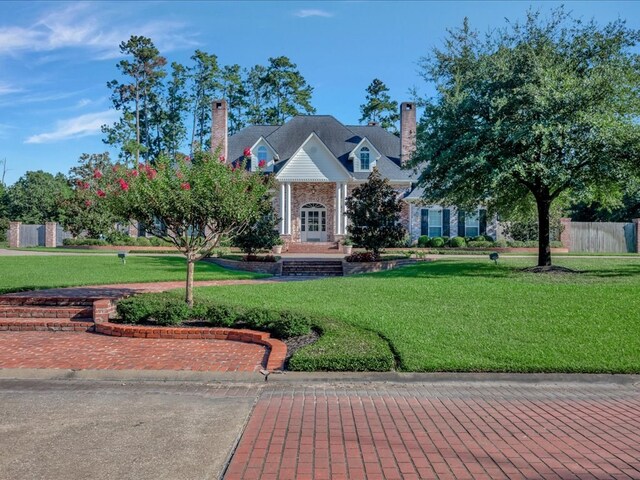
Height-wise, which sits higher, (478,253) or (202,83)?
(202,83)

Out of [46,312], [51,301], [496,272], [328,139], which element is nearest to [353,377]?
[46,312]

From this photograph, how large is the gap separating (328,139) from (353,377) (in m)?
31.9

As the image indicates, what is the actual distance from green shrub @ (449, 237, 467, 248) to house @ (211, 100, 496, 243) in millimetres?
1220

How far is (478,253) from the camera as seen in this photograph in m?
29.1

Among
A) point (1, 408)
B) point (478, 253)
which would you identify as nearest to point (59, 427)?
point (1, 408)

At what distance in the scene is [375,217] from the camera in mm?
21438

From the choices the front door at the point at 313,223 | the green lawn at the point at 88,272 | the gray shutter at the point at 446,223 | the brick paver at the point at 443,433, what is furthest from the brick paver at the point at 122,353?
the gray shutter at the point at 446,223

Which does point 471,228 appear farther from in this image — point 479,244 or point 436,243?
point 436,243

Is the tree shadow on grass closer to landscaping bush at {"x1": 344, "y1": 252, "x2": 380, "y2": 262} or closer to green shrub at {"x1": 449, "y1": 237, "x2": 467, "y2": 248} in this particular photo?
landscaping bush at {"x1": 344, "y1": 252, "x2": 380, "y2": 262}

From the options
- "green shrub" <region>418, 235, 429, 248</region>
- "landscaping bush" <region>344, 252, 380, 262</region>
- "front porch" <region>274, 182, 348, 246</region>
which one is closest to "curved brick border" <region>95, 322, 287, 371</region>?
"landscaping bush" <region>344, 252, 380, 262</region>

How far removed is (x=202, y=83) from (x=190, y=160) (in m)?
45.3

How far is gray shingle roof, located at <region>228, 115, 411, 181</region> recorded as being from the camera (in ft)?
118

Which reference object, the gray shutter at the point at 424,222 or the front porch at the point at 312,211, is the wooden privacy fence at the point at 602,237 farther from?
the front porch at the point at 312,211

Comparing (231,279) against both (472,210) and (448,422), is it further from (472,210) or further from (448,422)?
(448,422)
